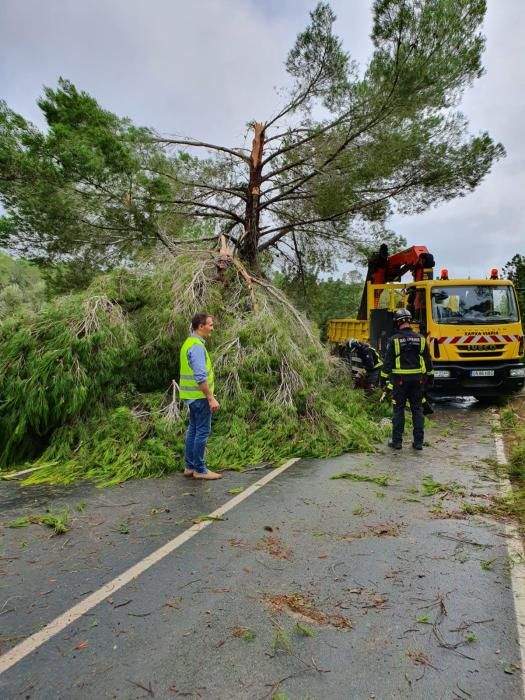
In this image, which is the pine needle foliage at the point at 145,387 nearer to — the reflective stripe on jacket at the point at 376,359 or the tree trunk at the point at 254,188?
the reflective stripe on jacket at the point at 376,359

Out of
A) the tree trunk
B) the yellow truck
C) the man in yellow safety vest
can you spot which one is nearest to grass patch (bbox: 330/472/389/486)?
the man in yellow safety vest

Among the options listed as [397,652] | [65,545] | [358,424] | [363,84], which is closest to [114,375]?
[65,545]

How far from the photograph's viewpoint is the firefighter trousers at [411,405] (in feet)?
22.9

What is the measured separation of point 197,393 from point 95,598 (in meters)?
2.60

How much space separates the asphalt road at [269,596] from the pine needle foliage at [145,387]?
0.74m

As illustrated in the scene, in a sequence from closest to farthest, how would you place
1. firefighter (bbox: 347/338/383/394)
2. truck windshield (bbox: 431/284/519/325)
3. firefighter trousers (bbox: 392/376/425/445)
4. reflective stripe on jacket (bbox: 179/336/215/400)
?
reflective stripe on jacket (bbox: 179/336/215/400) < firefighter trousers (bbox: 392/376/425/445) < truck windshield (bbox: 431/284/519/325) < firefighter (bbox: 347/338/383/394)

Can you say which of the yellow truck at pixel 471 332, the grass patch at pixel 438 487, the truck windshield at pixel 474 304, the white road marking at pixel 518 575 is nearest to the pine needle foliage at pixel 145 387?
the grass patch at pixel 438 487

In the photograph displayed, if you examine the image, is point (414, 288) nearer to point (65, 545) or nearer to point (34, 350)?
point (34, 350)

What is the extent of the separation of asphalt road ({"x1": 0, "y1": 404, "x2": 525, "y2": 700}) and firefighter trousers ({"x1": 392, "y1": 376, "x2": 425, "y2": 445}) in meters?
1.80

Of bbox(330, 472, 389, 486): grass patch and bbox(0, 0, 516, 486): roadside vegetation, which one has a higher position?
bbox(0, 0, 516, 486): roadside vegetation

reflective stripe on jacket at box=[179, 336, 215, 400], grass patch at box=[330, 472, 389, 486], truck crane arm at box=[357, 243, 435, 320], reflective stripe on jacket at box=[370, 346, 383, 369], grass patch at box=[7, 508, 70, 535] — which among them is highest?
truck crane arm at box=[357, 243, 435, 320]

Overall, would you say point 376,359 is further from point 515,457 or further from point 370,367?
point 515,457

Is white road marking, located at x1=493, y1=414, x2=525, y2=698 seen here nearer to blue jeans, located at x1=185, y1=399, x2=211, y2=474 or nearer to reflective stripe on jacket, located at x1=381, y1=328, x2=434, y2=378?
reflective stripe on jacket, located at x1=381, y1=328, x2=434, y2=378

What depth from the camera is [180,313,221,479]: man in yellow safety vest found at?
5.32m
